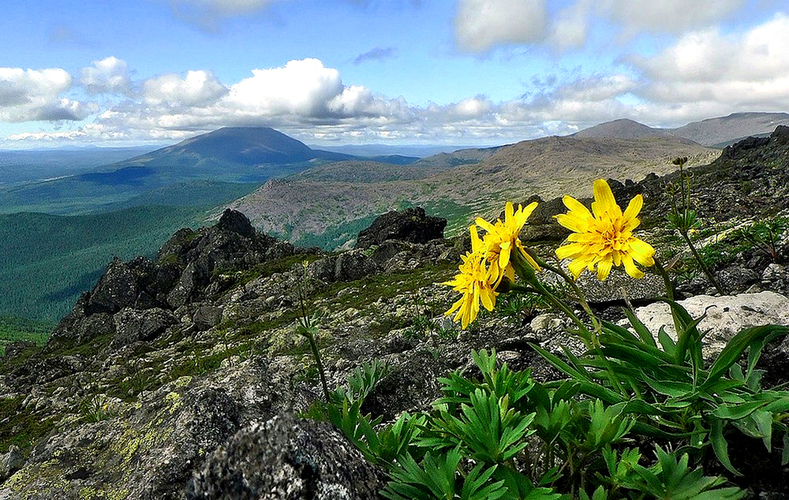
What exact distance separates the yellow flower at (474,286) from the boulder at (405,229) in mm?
51145

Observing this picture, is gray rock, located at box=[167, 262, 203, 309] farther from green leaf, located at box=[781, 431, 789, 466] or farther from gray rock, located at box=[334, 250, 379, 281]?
green leaf, located at box=[781, 431, 789, 466]

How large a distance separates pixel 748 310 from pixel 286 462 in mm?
5281

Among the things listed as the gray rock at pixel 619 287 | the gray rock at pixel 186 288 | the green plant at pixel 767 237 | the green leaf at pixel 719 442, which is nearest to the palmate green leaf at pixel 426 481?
the green leaf at pixel 719 442

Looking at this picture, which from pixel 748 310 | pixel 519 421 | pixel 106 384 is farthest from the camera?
pixel 106 384

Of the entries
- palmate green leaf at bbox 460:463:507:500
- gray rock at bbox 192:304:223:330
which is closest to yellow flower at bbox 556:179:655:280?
palmate green leaf at bbox 460:463:507:500

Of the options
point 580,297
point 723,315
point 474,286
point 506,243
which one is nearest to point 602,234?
point 580,297

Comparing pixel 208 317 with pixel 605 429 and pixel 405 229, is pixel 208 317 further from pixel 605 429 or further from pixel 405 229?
pixel 605 429

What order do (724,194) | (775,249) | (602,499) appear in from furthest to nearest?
(724,194) < (775,249) < (602,499)

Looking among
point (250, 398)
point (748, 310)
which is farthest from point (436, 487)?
point (748, 310)

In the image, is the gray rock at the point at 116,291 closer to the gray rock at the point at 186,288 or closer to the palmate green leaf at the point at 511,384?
the gray rock at the point at 186,288

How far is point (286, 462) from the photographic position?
2240 millimetres

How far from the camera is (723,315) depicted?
196 inches

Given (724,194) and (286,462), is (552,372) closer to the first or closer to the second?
(286,462)

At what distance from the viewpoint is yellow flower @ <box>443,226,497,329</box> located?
2865 millimetres
